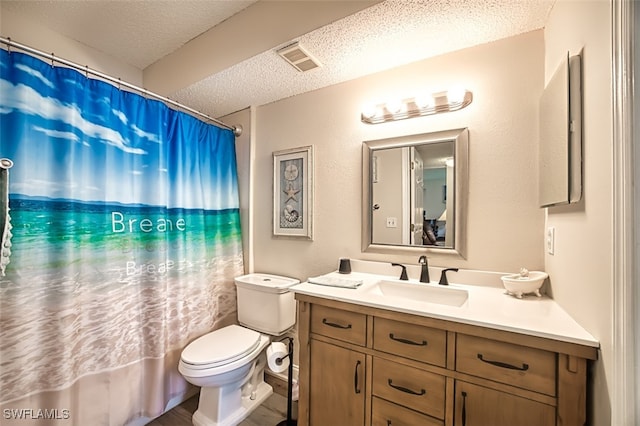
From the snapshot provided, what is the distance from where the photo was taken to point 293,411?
1.73m

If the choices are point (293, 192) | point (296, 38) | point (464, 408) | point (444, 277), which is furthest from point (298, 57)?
point (464, 408)

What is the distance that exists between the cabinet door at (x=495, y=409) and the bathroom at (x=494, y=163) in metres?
0.15

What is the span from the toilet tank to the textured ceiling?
1.45 metres

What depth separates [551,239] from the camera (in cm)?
119

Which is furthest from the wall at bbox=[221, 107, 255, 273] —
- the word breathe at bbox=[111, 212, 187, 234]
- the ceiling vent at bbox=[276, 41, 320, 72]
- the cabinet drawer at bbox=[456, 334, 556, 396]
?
the cabinet drawer at bbox=[456, 334, 556, 396]

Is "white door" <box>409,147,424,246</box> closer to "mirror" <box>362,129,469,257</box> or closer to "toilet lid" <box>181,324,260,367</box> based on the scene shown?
"mirror" <box>362,129,469,257</box>

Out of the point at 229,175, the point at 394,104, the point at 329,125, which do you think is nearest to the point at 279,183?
the point at 229,175

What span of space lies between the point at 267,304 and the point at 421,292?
1038mm

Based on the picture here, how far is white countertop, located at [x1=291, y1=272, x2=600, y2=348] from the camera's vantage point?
0.87 m

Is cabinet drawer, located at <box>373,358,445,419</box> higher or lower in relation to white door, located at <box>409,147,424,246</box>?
lower

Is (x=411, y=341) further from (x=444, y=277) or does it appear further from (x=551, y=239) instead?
(x=551, y=239)

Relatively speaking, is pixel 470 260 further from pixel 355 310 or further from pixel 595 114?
pixel 595 114

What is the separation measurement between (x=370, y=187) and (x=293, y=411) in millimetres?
1574

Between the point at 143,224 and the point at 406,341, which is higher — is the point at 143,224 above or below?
above
